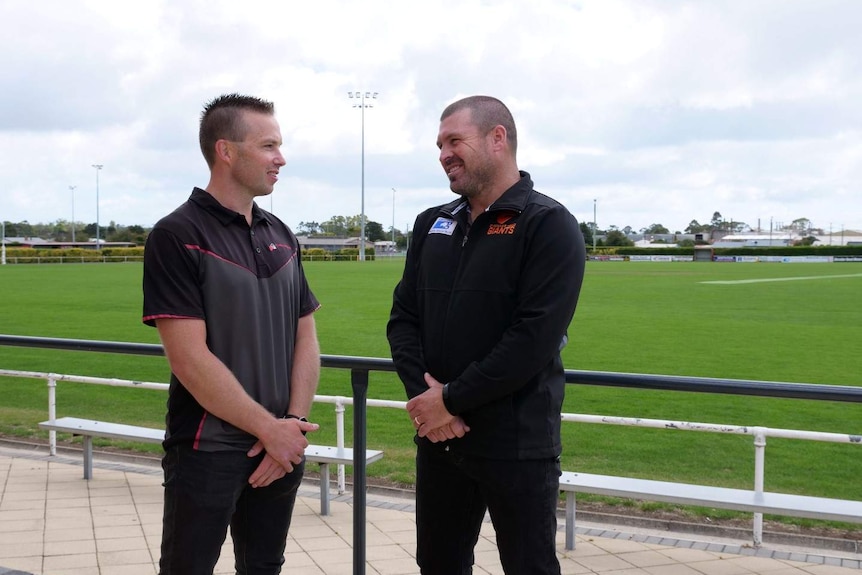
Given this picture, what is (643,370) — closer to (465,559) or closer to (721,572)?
(721,572)

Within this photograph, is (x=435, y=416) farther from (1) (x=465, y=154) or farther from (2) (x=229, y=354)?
(1) (x=465, y=154)

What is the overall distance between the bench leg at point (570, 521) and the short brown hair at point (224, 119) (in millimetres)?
2470

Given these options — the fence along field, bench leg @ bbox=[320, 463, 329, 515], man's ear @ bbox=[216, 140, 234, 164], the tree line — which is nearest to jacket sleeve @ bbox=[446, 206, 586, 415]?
man's ear @ bbox=[216, 140, 234, 164]

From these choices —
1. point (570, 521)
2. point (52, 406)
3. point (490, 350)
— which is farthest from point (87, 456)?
point (490, 350)

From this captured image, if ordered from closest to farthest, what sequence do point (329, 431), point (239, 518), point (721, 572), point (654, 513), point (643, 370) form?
point (239, 518) < point (721, 572) < point (654, 513) < point (329, 431) < point (643, 370)

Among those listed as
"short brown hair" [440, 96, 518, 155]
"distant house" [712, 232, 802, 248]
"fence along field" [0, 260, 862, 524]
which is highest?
"distant house" [712, 232, 802, 248]

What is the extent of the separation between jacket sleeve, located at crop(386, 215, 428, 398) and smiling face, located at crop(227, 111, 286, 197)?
1.61 feet

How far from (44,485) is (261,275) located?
353 cm

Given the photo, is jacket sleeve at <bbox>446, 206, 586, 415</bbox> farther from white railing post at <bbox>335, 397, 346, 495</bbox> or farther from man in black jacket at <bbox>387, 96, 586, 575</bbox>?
white railing post at <bbox>335, 397, 346, 495</bbox>

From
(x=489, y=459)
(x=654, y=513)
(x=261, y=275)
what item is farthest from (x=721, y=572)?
(x=261, y=275)

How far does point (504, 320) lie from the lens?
2348 millimetres

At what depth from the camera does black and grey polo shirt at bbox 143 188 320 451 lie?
231 cm

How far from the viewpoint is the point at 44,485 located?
518cm

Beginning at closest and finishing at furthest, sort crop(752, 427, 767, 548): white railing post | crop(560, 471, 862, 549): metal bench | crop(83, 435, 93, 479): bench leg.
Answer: crop(560, 471, 862, 549): metal bench → crop(752, 427, 767, 548): white railing post → crop(83, 435, 93, 479): bench leg
